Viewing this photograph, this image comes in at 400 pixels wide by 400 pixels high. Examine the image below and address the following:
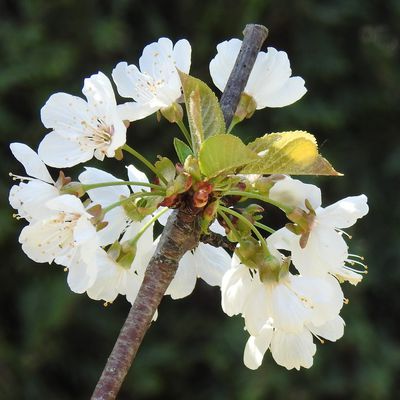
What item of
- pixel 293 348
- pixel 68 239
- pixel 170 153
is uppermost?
pixel 68 239

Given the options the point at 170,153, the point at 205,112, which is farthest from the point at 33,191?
the point at 170,153

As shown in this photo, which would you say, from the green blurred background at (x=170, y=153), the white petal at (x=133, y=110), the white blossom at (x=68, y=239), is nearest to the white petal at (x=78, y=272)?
the white blossom at (x=68, y=239)

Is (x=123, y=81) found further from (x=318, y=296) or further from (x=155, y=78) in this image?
(x=318, y=296)

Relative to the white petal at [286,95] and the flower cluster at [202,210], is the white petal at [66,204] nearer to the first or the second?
the flower cluster at [202,210]

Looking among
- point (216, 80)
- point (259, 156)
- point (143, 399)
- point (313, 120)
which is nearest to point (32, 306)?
point (143, 399)

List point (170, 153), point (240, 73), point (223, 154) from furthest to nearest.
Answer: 1. point (170, 153)
2. point (240, 73)
3. point (223, 154)

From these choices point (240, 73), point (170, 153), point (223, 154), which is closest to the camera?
point (223, 154)

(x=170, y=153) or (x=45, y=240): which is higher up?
(x=45, y=240)

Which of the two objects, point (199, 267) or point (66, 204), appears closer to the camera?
point (66, 204)
